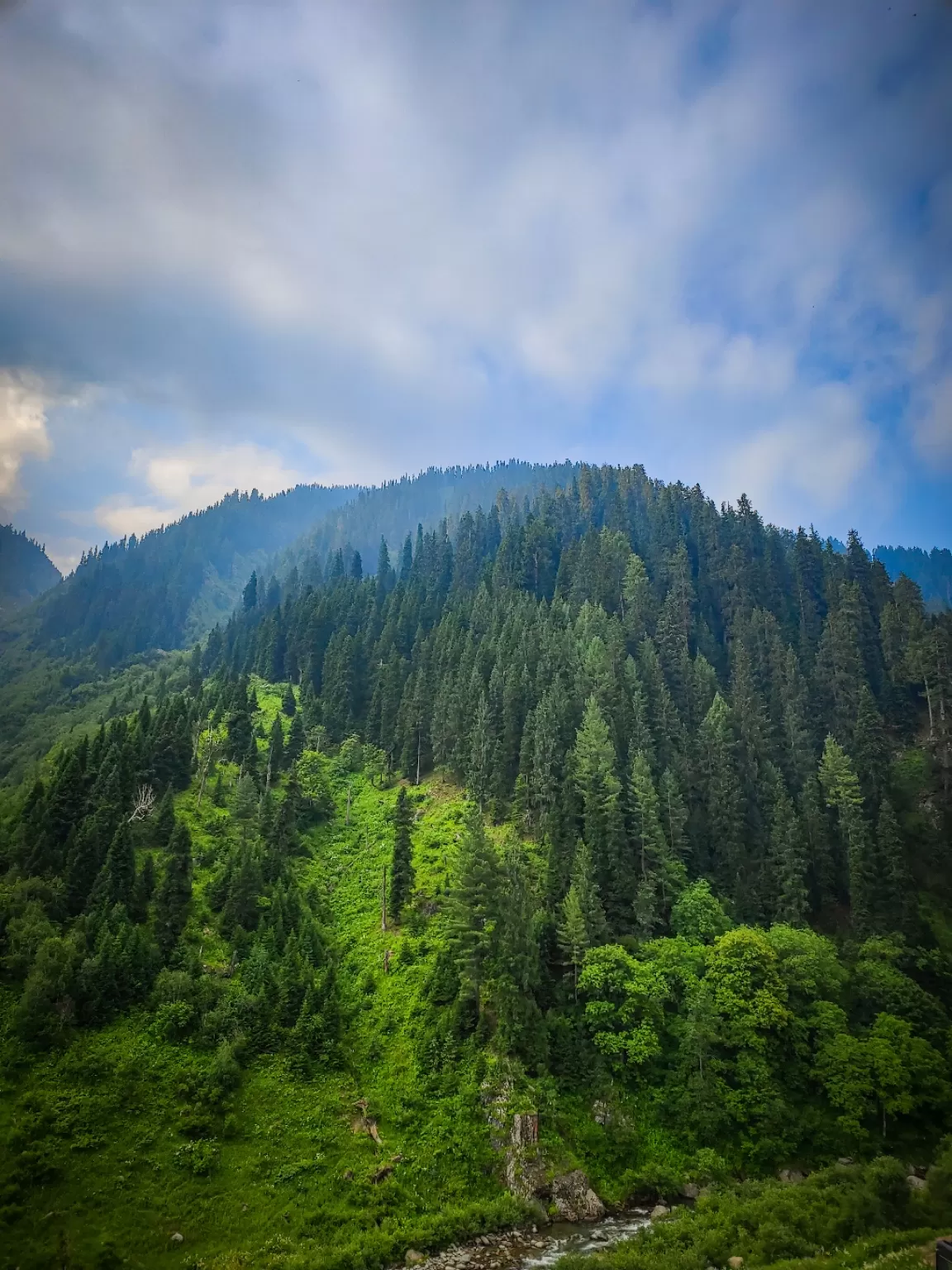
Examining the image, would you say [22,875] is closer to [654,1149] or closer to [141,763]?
[141,763]

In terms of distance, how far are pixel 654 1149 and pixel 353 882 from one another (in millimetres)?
40246

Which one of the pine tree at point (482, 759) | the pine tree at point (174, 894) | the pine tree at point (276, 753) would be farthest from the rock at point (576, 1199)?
the pine tree at point (276, 753)

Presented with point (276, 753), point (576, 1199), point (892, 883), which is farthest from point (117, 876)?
point (892, 883)

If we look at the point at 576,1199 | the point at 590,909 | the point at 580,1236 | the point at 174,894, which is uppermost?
the point at 590,909

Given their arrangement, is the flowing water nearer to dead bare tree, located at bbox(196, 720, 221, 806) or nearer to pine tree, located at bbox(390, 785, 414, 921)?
pine tree, located at bbox(390, 785, 414, 921)

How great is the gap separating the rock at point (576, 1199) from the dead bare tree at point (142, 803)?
51.6 meters

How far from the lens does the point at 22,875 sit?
5747cm

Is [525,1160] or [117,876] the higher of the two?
[117,876]

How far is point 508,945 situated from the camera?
52.2m

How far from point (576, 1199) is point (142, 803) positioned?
5386 centimetres

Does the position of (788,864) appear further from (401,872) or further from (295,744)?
(295,744)

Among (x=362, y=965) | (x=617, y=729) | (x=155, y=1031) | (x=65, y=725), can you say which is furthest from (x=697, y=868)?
(x=65, y=725)

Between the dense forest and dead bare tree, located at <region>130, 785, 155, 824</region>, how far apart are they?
1.77 ft

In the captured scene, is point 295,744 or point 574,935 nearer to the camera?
point 574,935
